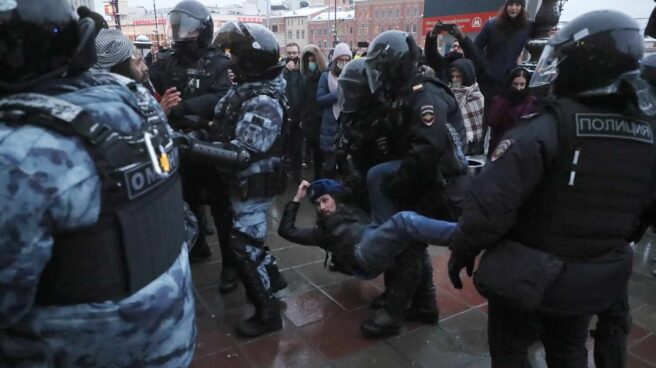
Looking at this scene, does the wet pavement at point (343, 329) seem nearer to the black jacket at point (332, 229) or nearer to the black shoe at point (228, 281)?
the black shoe at point (228, 281)

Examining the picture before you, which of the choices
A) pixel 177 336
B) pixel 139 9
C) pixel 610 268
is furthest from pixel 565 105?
pixel 139 9

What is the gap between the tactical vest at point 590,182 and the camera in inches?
69.8

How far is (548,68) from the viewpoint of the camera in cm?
195

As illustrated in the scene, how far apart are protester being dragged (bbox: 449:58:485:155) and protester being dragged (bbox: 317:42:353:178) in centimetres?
149

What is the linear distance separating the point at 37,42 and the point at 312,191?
2255mm

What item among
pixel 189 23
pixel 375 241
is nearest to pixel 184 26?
pixel 189 23

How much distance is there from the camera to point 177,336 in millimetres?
1587

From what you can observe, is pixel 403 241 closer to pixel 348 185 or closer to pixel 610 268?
pixel 348 185

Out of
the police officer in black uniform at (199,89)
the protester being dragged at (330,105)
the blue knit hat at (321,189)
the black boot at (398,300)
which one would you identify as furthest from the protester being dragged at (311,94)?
the black boot at (398,300)

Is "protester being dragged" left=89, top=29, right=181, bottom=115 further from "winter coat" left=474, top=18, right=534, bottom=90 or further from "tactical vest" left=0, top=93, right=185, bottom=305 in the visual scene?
"winter coat" left=474, top=18, right=534, bottom=90

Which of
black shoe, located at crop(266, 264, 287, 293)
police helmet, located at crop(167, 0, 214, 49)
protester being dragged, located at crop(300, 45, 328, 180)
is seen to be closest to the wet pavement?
black shoe, located at crop(266, 264, 287, 293)

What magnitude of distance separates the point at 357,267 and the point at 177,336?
69.3 inches

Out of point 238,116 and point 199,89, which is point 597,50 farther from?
point 199,89

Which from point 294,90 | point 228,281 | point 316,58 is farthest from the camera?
point 316,58
